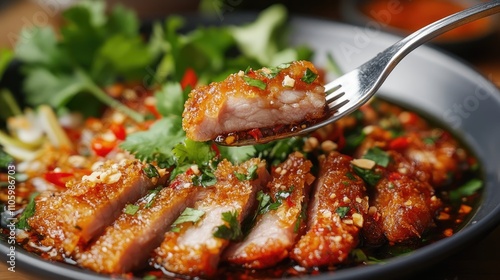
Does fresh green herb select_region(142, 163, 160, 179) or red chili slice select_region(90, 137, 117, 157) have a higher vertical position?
fresh green herb select_region(142, 163, 160, 179)

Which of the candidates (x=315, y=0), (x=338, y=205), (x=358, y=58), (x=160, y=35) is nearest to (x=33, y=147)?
(x=160, y=35)

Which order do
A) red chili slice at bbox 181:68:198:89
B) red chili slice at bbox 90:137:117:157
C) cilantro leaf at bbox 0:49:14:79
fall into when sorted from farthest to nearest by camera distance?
1. cilantro leaf at bbox 0:49:14:79
2. red chili slice at bbox 181:68:198:89
3. red chili slice at bbox 90:137:117:157

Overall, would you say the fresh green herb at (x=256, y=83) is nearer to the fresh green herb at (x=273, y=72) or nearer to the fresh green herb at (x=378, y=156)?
the fresh green herb at (x=273, y=72)

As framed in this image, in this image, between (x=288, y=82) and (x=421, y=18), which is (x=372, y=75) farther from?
(x=421, y=18)

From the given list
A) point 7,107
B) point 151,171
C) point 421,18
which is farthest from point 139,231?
point 421,18

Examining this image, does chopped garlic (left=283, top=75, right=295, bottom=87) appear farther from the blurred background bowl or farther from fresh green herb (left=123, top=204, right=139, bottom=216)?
the blurred background bowl

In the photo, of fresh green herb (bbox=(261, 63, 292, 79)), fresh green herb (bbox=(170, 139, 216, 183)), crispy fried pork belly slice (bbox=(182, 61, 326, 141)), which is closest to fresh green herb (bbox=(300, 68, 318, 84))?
crispy fried pork belly slice (bbox=(182, 61, 326, 141))

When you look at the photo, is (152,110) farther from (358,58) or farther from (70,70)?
(358,58)
